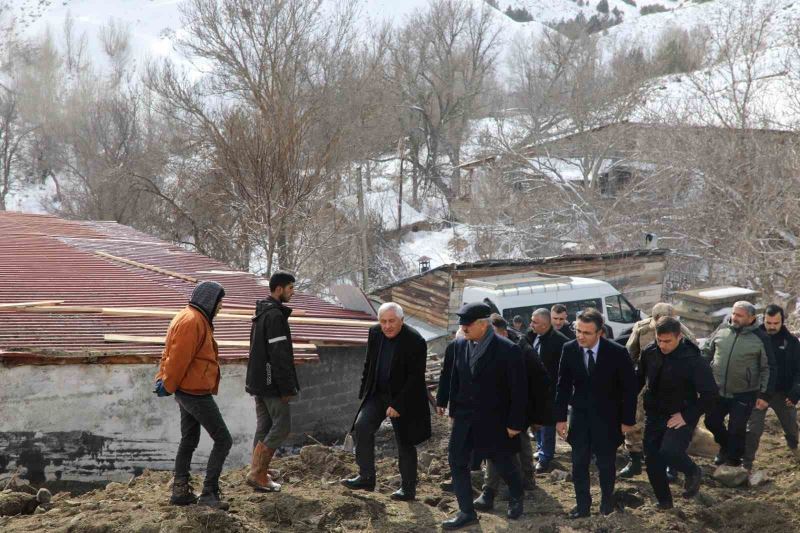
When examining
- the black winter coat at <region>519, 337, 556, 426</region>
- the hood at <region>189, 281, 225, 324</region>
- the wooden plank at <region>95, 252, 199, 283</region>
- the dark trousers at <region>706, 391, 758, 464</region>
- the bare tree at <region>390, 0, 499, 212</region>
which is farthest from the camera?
the bare tree at <region>390, 0, 499, 212</region>

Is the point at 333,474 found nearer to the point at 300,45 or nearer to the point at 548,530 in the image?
the point at 548,530

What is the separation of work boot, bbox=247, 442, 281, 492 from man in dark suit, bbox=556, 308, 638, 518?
2211mm

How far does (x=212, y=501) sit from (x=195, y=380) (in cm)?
87

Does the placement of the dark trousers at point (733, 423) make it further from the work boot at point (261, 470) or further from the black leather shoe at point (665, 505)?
the work boot at point (261, 470)

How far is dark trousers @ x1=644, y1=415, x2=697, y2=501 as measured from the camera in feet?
20.8

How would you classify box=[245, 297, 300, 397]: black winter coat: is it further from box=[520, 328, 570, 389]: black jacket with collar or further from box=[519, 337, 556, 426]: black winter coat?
box=[520, 328, 570, 389]: black jacket with collar

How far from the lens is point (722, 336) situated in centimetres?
771

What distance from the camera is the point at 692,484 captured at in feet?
22.1

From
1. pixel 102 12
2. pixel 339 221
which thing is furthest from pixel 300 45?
pixel 102 12

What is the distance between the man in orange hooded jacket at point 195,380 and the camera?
5555mm

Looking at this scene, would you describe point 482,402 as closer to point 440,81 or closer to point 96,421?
point 96,421

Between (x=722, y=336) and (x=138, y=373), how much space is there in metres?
5.64

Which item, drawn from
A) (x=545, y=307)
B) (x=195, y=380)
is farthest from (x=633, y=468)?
(x=545, y=307)

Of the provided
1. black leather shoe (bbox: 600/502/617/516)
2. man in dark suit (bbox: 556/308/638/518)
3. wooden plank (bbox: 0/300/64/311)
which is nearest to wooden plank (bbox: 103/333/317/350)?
wooden plank (bbox: 0/300/64/311)
